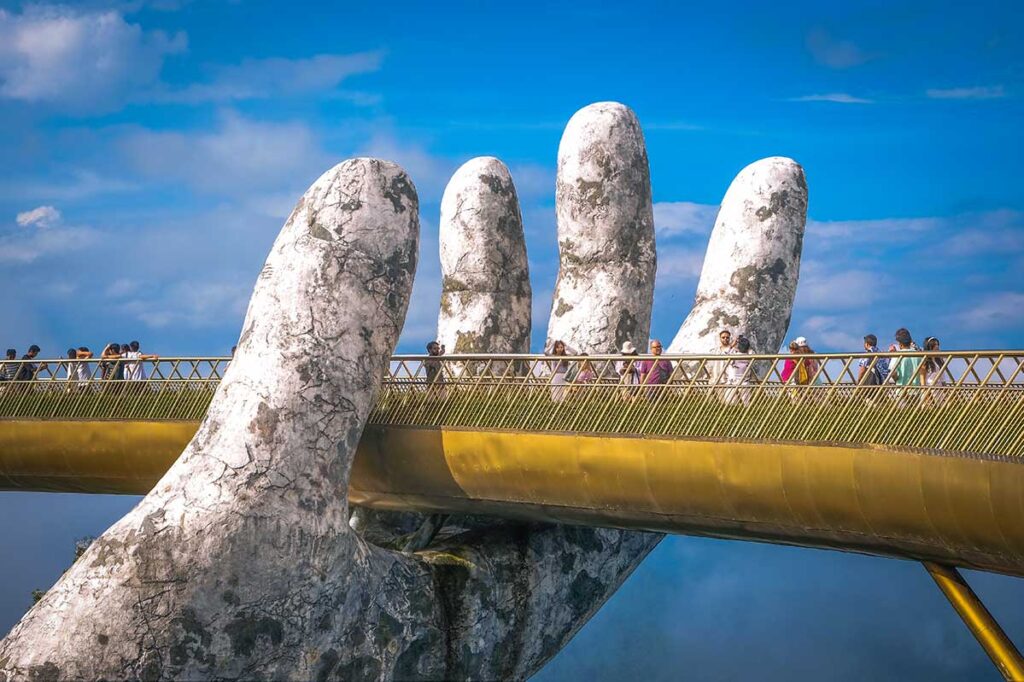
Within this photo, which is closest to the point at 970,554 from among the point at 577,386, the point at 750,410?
the point at 750,410

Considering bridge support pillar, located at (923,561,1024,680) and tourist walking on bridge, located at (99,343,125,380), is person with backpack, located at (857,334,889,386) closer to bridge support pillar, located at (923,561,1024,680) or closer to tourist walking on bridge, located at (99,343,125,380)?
bridge support pillar, located at (923,561,1024,680)

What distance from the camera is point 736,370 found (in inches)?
781

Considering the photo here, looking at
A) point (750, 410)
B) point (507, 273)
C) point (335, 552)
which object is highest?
point (507, 273)

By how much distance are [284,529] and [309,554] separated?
0.47 meters

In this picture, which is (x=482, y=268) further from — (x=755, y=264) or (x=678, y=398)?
(x=678, y=398)

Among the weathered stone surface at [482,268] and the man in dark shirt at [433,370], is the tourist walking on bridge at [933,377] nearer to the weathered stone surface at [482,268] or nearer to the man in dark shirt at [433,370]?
the man in dark shirt at [433,370]

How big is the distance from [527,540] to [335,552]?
15.0 feet

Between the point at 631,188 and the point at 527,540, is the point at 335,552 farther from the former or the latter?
the point at 631,188

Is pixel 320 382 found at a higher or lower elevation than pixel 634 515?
higher

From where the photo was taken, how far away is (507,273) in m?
27.4

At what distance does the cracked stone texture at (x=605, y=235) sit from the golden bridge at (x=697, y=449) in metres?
3.99

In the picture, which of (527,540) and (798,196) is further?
(798,196)

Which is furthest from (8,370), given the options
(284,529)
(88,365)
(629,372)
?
(629,372)

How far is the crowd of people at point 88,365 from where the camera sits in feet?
78.4
